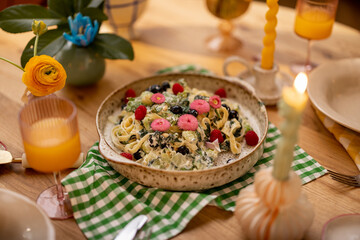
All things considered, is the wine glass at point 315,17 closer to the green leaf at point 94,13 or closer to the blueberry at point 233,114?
the blueberry at point 233,114

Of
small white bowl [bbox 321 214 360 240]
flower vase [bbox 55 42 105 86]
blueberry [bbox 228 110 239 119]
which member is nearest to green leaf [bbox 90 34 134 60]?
flower vase [bbox 55 42 105 86]

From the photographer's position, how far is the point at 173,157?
4.09ft

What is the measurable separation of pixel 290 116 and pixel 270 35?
85 centimetres

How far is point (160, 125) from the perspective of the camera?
131 centimetres

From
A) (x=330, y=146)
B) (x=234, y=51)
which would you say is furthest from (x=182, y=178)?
(x=234, y=51)

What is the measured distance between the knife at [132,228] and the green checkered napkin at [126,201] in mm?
24

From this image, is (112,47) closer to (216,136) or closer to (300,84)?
(216,136)

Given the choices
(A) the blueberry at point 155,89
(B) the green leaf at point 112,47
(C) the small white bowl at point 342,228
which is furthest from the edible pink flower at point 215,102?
(C) the small white bowl at point 342,228

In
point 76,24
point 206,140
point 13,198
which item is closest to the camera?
point 13,198

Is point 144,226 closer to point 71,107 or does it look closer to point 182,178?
point 182,178

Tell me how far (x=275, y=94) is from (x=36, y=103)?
998mm

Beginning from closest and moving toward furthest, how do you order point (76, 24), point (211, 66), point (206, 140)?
point (206, 140) < point (76, 24) < point (211, 66)

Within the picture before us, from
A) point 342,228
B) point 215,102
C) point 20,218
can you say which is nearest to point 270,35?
point 215,102

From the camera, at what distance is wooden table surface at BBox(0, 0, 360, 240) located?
119cm
